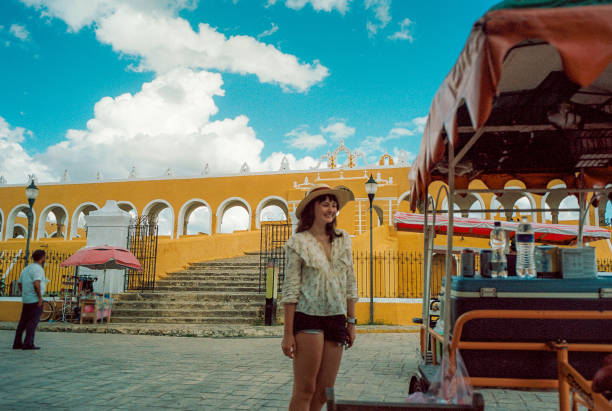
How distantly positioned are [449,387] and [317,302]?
2.63 feet

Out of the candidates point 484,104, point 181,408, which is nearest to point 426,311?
point 181,408

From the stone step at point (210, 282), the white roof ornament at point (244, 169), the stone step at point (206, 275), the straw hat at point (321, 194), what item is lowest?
the stone step at point (210, 282)

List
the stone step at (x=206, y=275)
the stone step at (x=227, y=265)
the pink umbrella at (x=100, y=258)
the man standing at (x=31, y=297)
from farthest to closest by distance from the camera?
the stone step at (x=227, y=265) < the stone step at (x=206, y=275) < the pink umbrella at (x=100, y=258) < the man standing at (x=31, y=297)

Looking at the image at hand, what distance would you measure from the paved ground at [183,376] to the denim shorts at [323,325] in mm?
1700

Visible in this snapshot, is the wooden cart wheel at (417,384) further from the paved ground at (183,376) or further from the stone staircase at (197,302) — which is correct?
the stone staircase at (197,302)

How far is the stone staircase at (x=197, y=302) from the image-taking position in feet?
33.6

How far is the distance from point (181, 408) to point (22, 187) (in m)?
30.0

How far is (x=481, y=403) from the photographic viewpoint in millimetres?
1535

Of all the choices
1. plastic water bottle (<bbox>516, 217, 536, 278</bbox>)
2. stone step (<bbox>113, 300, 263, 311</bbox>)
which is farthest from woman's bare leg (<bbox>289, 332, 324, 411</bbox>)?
stone step (<bbox>113, 300, 263, 311</bbox>)

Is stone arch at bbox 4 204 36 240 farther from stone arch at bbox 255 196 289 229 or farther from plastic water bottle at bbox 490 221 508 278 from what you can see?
plastic water bottle at bbox 490 221 508 278

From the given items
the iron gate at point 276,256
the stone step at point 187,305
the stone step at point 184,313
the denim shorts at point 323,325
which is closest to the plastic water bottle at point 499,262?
the denim shorts at point 323,325

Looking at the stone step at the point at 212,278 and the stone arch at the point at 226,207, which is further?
the stone arch at the point at 226,207

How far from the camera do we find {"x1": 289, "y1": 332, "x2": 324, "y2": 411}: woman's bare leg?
7.88ft

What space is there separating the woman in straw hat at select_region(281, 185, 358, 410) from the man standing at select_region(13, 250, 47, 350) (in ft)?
19.3
